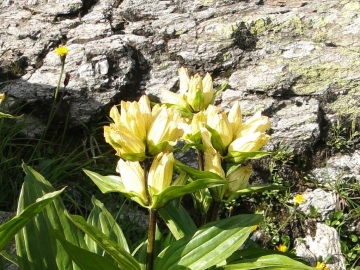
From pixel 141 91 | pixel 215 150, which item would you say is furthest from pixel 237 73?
pixel 215 150

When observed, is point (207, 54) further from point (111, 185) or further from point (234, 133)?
point (111, 185)

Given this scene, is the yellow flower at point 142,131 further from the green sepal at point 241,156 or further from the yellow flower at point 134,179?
the green sepal at point 241,156

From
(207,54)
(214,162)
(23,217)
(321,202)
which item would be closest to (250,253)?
(214,162)

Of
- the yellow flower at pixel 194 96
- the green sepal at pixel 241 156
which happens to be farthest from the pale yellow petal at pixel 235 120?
the yellow flower at pixel 194 96

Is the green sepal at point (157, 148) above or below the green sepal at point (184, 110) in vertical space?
above

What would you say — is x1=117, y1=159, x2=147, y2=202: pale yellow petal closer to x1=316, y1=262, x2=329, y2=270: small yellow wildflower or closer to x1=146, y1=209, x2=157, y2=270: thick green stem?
x1=146, y1=209, x2=157, y2=270: thick green stem

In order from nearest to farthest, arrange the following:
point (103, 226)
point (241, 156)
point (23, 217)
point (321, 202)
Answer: point (23, 217), point (241, 156), point (103, 226), point (321, 202)
